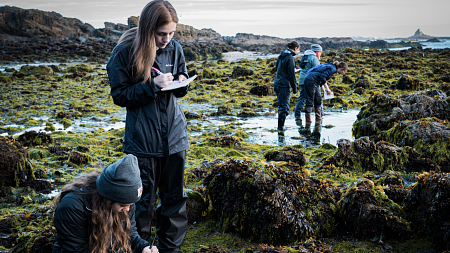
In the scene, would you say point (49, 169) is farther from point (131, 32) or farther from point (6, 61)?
point (6, 61)

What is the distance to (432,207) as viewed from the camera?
342 centimetres

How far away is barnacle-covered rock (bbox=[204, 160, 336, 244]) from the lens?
3525 mm

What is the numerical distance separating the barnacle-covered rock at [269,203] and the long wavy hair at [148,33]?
1.70 meters

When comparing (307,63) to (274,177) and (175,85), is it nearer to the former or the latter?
(274,177)

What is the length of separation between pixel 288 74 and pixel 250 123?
2.02 m

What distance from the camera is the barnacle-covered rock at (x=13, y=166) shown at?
5199 millimetres

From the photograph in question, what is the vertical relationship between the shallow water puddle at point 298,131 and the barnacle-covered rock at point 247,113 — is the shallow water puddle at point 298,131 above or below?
below

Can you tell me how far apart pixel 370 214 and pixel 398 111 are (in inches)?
199

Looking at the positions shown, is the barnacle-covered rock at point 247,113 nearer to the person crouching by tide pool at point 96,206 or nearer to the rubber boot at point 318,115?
the rubber boot at point 318,115

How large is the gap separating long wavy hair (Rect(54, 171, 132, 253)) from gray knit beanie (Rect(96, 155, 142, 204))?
0.11m

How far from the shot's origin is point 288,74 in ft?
28.2

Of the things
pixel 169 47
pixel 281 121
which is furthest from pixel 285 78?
pixel 169 47

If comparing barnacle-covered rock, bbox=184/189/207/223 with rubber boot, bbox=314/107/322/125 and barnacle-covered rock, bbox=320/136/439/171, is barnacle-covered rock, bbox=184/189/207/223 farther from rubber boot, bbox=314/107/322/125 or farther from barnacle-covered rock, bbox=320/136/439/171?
rubber boot, bbox=314/107/322/125

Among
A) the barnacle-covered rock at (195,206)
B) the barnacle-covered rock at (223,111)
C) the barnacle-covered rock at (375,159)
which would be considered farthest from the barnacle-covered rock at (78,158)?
the barnacle-covered rock at (223,111)
